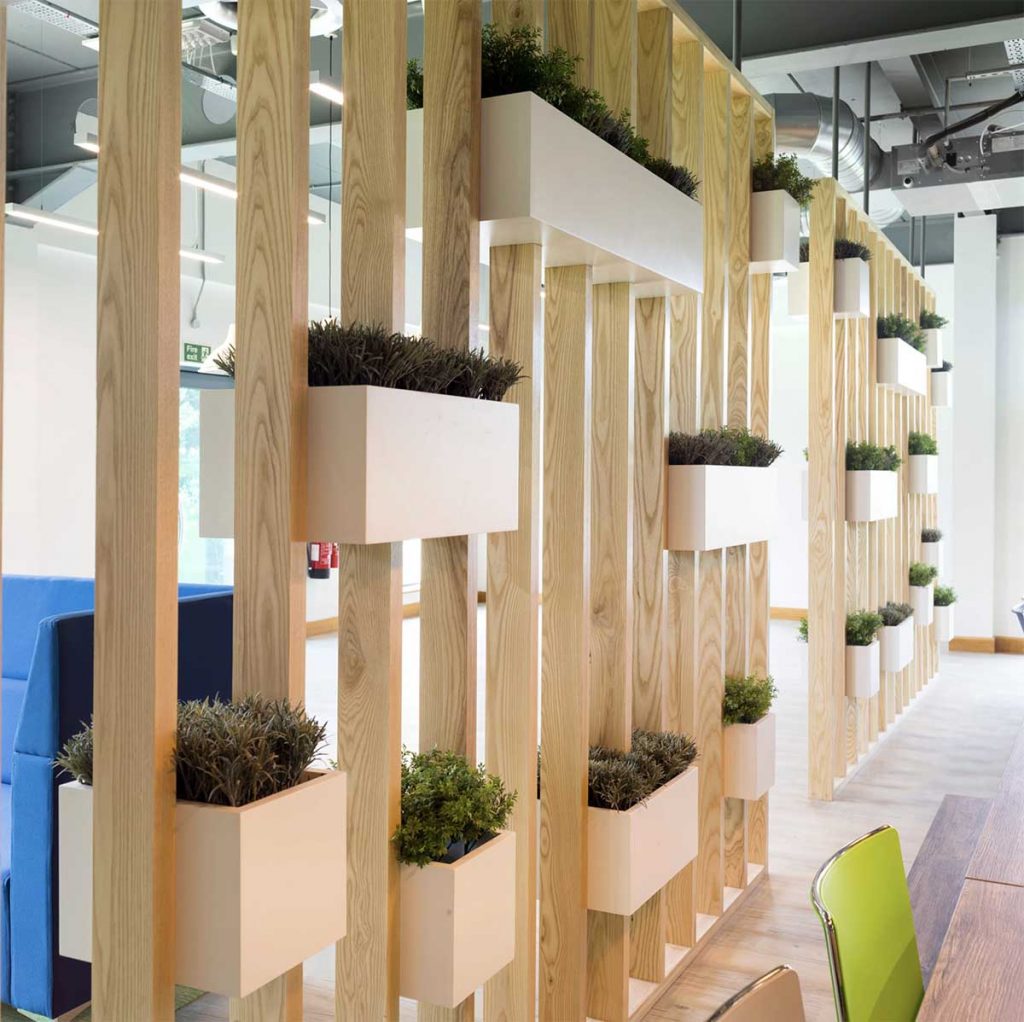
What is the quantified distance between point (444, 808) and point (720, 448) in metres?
1.65

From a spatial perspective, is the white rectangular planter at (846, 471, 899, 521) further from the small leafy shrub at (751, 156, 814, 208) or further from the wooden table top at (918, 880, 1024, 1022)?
the wooden table top at (918, 880, 1024, 1022)

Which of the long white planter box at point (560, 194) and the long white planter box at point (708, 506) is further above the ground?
the long white planter box at point (560, 194)

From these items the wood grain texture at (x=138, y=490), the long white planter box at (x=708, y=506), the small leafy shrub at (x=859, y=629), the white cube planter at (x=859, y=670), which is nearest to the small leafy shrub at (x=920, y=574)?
the small leafy shrub at (x=859, y=629)

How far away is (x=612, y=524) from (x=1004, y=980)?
5.09 ft

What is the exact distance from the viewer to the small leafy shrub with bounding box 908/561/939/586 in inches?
290

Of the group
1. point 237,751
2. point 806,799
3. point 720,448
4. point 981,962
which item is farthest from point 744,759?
point 237,751

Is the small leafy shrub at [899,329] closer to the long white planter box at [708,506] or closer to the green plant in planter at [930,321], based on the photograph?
the green plant in planter at [930,321]

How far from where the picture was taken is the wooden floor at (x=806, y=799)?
10.8ft

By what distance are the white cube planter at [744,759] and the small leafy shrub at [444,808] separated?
5.24 feet

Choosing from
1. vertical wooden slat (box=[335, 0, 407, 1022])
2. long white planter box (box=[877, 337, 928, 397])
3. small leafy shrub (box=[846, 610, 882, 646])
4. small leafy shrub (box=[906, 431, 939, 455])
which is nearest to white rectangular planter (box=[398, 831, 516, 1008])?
vertical wooden slat (box=[335, 0, 407, 1022])

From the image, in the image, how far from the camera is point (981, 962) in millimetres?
1710

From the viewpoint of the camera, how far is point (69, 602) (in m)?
4.52

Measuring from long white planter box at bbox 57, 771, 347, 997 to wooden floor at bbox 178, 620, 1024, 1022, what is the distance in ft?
4.74

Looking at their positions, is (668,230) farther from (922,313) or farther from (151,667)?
(922,313)
